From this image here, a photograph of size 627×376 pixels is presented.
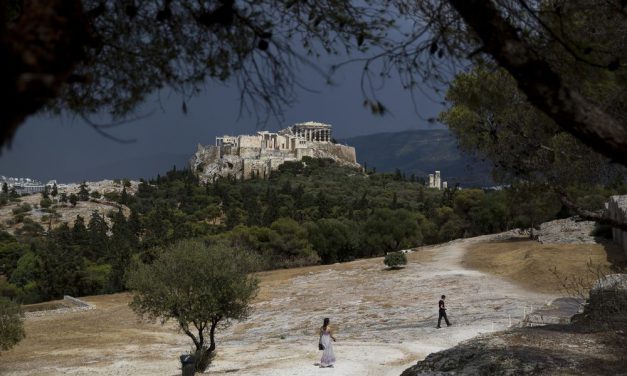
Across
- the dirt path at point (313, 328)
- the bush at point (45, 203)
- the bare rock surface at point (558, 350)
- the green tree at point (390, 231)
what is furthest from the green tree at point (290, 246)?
the bush at point (45, 203)

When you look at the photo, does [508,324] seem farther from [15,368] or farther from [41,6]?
[41,6]

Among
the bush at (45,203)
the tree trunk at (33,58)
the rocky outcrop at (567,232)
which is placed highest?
→ the bush at (45,203)

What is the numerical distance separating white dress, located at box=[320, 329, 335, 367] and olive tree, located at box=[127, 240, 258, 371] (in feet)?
12.6

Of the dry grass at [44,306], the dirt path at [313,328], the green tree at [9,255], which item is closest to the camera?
the dirt path at [313,328]

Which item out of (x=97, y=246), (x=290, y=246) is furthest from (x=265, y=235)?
(x=97, y=246)

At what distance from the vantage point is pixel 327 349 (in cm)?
1642

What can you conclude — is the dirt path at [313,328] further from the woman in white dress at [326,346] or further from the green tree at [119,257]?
the green tree at [119,257]

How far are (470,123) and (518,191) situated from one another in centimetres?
193

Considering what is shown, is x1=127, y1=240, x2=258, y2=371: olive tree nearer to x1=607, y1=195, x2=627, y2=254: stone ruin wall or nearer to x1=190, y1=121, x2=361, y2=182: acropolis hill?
x1=607, y1=195, x2=627, y2=254: stone ruin wall

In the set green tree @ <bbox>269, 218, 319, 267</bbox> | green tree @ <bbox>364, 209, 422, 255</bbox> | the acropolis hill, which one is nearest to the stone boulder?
green tree @ <bbox>269, 218, 319, 267</bbox>

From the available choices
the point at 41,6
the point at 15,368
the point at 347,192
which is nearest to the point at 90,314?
the point at 15,368

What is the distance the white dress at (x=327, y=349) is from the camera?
53.7ft

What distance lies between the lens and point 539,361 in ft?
28.5

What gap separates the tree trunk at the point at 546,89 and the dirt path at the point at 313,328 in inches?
516
